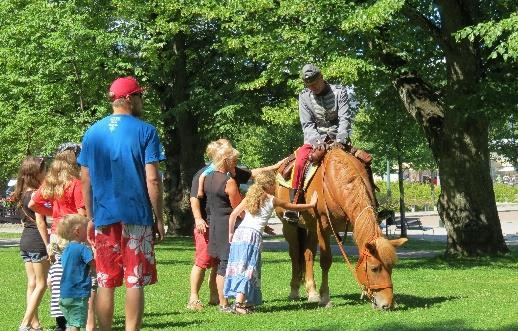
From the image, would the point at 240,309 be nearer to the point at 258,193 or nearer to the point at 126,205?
the point at 258,193

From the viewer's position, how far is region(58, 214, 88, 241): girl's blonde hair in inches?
325

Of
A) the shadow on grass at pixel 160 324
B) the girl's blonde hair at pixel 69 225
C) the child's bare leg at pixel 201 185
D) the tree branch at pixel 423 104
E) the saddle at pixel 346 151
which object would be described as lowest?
the shadow on grass at pixel 160 324

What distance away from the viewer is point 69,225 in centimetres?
826

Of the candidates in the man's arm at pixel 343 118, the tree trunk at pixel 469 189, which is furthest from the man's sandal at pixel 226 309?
the tree trunk at pixel 469 189

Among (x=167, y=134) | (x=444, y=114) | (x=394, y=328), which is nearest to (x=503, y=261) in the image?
(x=444, y=114)

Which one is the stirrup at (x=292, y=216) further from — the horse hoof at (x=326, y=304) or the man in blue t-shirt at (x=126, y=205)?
the man in blue t-shirt at (x=126, y=205)

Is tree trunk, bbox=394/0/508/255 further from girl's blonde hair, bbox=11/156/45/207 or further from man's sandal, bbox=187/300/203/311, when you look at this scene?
girl's blonde hair, bbox=11/156/45/207

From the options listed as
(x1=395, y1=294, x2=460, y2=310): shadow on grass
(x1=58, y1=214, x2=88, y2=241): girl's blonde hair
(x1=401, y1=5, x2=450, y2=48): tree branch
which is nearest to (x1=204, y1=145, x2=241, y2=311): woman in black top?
(x1=395, y1=294, x2=460, y2=310): shadow on grass

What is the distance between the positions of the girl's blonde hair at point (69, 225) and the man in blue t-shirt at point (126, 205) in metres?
0.83

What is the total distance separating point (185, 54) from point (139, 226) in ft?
87.2

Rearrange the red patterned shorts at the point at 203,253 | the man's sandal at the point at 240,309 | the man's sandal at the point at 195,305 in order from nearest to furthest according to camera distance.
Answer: the man's sandal at the point at 240,309 < the man's sandal at the point at 195,305 < the red patterned shorts at the point at 203,253

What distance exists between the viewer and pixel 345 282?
52.0 ft

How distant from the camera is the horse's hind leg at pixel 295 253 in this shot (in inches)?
507

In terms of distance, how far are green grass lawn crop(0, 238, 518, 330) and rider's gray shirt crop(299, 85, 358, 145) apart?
2.14 meters
